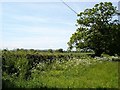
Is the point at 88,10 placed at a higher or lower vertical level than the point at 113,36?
higher

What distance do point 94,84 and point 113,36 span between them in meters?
34.5

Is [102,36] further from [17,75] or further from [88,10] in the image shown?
[17,75]

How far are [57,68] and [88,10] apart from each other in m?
31.6

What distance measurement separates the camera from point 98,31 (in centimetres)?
4719

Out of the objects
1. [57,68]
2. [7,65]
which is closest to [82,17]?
[57,68]

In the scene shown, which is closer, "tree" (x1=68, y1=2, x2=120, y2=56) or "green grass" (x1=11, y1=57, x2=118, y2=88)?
"green grass" (x1=11, y1=57, x2=118, y2=88)

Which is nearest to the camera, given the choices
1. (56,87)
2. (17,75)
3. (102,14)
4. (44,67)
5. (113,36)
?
(56,87)

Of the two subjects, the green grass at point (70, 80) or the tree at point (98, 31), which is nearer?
the green grass at point (70, 80)

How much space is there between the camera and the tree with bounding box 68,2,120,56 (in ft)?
150

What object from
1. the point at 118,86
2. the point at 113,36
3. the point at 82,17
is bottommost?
the point at 118,86

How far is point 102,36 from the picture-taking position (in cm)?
4553

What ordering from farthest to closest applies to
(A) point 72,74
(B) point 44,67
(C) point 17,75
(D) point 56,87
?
(B) point 44,67, (A) point 72,74, (C) point 17,75, (D) point 56,87

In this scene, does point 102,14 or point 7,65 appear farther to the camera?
point 102,14

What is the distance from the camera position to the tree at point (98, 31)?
45719 millimetres
